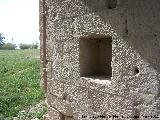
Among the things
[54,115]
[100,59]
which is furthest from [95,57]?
[54,115]

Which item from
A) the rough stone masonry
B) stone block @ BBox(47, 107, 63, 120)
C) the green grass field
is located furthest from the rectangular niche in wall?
the green grass field

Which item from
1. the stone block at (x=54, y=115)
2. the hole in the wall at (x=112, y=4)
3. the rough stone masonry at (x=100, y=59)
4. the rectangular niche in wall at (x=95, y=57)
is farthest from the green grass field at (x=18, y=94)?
the hole in the wall at (x=112, y=4)

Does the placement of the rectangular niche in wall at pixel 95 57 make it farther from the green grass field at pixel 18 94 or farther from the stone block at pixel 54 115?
the green grass field at pixel 18 94

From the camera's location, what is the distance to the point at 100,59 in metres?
3.53

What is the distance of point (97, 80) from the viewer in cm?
319

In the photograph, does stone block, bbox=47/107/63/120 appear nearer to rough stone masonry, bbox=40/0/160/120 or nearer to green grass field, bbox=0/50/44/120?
rough stone masonry, bbox=40/0/160/120

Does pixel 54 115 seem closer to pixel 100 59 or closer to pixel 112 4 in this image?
pixel 100 59

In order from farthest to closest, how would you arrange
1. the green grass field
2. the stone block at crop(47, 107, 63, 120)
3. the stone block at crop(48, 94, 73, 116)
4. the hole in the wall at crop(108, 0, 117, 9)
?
the green grass field
the stone block at crop(47, 107, 63, 120)
the stone block at crop(48, 94, 73, 116)
the hole in the wall at crop(108, 0, 117, 9)

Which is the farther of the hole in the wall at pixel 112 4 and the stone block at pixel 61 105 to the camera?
the stone block at pixel 61 105

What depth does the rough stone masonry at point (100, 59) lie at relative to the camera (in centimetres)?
257

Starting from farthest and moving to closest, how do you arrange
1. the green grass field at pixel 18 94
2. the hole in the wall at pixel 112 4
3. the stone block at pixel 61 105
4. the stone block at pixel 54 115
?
the green grass field at pixel 18 94 → the stone block at pixel 54 115 → the stone block at pixel 61 105 → the hole in the wall at pixel 112 4

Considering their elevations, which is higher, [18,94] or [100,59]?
[100,59]

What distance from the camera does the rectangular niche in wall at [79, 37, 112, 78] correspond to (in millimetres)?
3402

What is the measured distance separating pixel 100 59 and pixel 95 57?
0.06 meters
